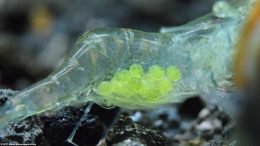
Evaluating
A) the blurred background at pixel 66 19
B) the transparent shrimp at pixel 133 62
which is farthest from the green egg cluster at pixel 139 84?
the blurred background at pixel 66 19

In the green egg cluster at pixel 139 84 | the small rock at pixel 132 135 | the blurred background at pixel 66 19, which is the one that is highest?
the blurred background at pixel 66 19

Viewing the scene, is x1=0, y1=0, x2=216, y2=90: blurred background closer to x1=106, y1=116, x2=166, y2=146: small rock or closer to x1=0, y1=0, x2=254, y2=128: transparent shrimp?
x1=0, y1=0, x2=254, y2=128: transparent shrimp

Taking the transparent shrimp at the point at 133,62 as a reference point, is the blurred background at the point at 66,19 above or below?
above

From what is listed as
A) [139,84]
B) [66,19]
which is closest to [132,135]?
[139,84]

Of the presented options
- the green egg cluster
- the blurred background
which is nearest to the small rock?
the green egg cluster

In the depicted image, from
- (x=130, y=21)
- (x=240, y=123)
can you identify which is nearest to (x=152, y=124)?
(x=240, y=123)

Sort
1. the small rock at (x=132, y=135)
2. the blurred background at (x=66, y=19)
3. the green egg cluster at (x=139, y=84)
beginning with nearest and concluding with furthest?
the small rock at (x=132, y=135) → the green egg cluster at (x=139, y=84) → the blurred background at (x=66, y=19)

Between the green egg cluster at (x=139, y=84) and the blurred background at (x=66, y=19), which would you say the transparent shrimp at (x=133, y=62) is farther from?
the blurred background at (x=66, y=19)
